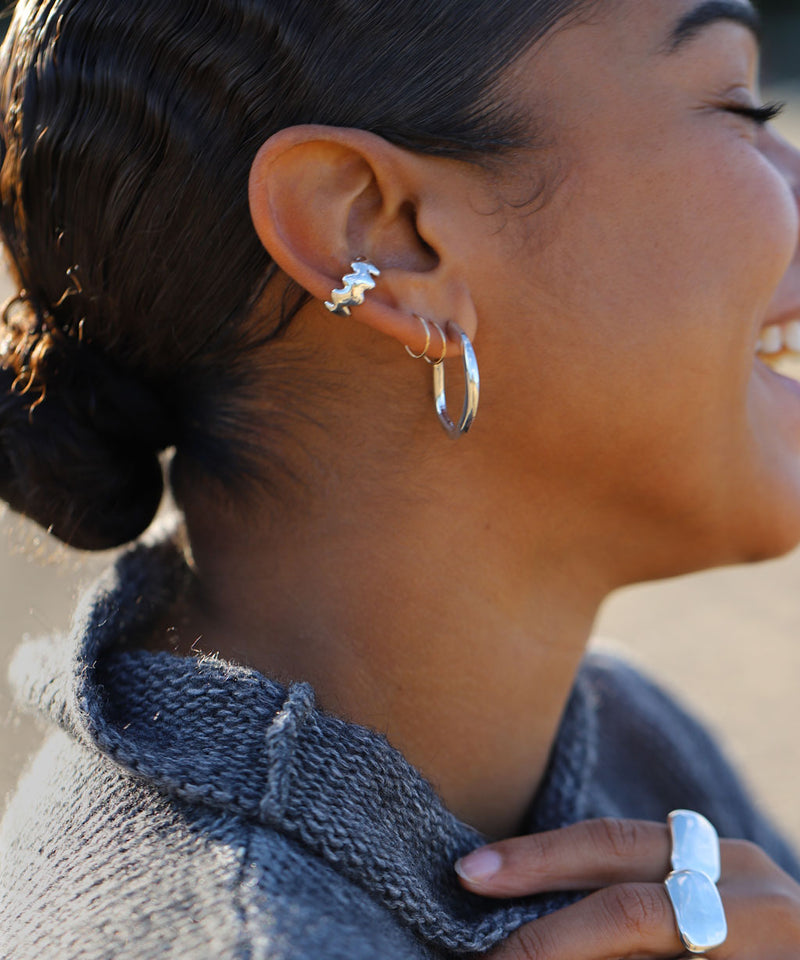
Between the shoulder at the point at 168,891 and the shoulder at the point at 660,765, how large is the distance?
0.82m

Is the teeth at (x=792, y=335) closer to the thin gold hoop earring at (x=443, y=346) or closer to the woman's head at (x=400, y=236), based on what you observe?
the woman's head at (x=400, y=236)

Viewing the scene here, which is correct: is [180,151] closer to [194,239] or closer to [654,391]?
[194,239]

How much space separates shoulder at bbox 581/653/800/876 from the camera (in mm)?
1834

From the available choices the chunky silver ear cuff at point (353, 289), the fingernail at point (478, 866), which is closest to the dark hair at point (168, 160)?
the chunky silver ear cuff at point (353, 289)

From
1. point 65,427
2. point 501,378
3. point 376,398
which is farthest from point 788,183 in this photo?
point 65,427

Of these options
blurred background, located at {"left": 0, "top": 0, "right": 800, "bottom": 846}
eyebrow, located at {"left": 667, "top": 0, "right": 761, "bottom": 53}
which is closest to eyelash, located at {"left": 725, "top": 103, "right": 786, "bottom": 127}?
eyebrow, located at {"left": 667, "top": 0, "right": 761, "bottom": 53}

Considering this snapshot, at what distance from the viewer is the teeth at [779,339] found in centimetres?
158

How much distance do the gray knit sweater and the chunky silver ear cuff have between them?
45cm

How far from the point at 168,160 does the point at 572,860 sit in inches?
40.3

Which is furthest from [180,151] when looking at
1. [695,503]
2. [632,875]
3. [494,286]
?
[632,875]

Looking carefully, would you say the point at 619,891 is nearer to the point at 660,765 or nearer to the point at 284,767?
the point at 284,767

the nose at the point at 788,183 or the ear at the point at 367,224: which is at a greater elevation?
the ear at the point at 367,224

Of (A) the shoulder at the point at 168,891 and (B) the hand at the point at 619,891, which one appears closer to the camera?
(A) the shoulder at the point at 168,891

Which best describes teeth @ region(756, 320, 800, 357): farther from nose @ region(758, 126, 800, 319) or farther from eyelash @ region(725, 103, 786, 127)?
eyelash @ region(725, 103, 786, 127)
